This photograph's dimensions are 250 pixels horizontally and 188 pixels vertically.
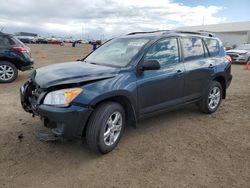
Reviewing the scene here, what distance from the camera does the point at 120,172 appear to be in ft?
11.2

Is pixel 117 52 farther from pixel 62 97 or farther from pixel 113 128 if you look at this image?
pixel 62 97

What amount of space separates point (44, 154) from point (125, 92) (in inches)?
56.9

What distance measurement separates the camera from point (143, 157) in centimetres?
382

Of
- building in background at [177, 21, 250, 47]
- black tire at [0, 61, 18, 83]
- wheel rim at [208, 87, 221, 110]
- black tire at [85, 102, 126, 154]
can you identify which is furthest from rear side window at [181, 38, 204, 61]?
building in background at [177, 21, 250, 47]

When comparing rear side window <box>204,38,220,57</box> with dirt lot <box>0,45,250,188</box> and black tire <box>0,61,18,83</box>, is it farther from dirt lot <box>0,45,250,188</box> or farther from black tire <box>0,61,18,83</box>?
black tire <box>0,61,18,83</box>

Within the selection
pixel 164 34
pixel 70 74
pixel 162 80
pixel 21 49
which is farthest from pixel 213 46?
pixel 21 49

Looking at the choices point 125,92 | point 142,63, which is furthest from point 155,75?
point 125,92

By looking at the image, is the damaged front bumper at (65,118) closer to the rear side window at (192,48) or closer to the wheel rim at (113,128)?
the wheel rim at (113,128)

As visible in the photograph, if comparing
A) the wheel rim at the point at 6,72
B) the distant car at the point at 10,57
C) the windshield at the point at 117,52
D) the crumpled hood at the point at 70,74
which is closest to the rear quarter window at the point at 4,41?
the distant car at the point at 10,57

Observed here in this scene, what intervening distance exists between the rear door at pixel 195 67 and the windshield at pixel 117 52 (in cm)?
100

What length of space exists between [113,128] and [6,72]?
6.19 meters

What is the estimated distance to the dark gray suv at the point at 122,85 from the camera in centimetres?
349

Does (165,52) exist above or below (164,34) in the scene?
below

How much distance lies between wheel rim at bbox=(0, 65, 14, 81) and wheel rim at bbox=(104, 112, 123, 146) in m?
6.10
